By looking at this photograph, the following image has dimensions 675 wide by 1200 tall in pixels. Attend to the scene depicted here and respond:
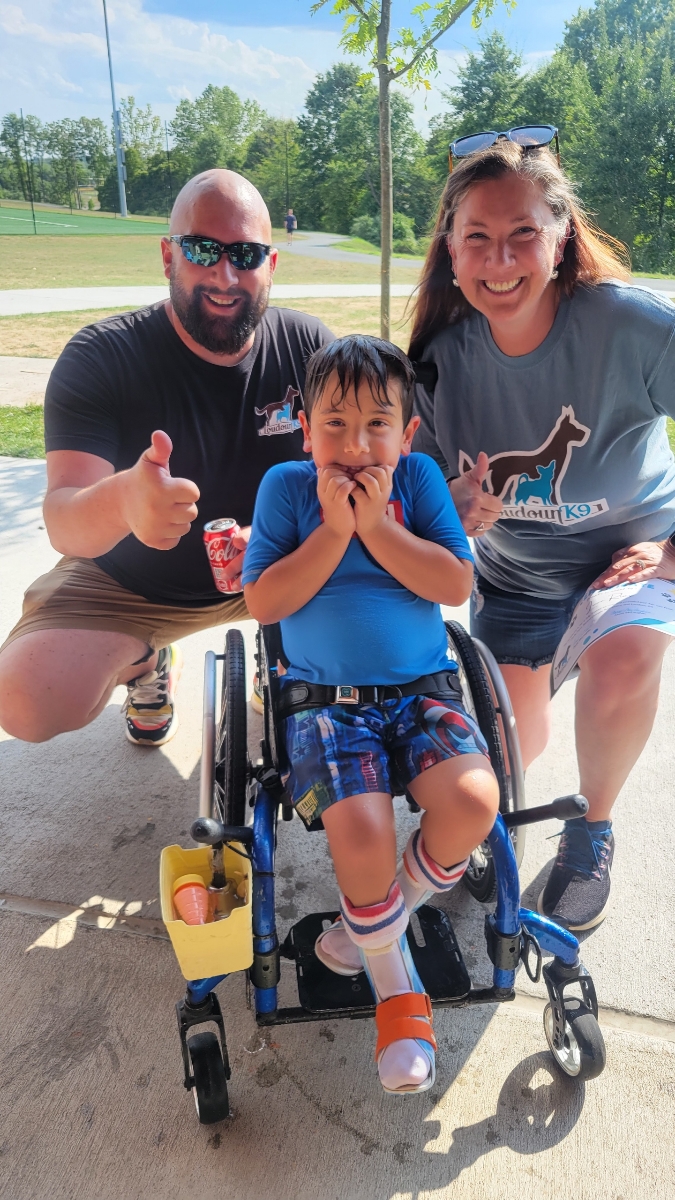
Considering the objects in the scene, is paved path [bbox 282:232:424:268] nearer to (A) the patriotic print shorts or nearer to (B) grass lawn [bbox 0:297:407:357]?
(B) grass lawn [bbox 0:297:407:357]

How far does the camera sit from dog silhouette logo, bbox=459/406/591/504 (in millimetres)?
1972

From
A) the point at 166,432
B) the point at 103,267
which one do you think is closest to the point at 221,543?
the point at 166,432

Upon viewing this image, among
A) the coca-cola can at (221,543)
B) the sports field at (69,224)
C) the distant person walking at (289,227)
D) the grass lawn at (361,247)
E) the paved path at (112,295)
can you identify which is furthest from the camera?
the sports field at (69,224)

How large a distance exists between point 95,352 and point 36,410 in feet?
15.8

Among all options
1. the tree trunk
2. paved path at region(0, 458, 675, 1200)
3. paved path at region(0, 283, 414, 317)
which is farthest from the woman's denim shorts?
paved path at region(0, 283, 414, 317)

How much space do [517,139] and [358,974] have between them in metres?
1.85

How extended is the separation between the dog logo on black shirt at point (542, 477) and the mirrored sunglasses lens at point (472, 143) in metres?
0.63

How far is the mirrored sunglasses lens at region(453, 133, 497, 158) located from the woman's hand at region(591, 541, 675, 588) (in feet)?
3.37

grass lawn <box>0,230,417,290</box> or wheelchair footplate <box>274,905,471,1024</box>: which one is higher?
grass lawn <box>0,230,417,290</box>

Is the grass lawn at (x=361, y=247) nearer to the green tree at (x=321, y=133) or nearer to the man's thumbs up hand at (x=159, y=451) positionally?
the green tree at (x=321, y=133)

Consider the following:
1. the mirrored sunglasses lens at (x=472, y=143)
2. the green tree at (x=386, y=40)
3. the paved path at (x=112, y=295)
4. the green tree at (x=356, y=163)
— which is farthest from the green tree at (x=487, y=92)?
the mirrored sunglasses lens at (x=472, y=143)

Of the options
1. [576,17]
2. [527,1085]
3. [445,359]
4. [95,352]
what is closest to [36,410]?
[95,352]

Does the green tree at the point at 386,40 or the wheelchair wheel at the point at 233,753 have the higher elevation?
the green tree at the point at 386,40

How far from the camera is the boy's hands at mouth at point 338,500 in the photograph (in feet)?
4.99
